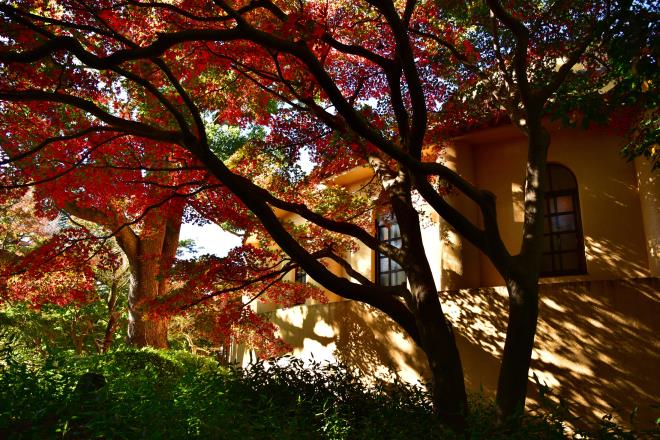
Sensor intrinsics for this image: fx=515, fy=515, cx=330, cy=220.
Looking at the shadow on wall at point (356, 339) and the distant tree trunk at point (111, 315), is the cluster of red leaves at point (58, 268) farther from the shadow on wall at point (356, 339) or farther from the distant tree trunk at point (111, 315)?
the distant tree trunk at point (111, 315)

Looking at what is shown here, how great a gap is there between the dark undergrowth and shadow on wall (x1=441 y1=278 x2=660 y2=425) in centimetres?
144

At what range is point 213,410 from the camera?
17.7 feet

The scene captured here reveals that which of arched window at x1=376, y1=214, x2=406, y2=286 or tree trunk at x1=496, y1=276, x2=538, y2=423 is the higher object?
arched window at x1=376, y1=214, x2=406, y2=286

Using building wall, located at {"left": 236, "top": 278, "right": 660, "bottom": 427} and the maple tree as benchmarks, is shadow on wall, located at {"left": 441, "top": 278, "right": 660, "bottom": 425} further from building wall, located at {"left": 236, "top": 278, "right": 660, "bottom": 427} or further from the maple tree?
the maple tree

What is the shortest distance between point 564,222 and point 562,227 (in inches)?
4.2

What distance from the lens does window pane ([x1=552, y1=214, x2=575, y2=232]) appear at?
32.5 ft

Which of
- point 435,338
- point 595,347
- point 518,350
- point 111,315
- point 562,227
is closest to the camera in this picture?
point 518,350

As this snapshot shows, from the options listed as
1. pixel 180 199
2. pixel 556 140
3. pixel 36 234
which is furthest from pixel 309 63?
pixel 36 234

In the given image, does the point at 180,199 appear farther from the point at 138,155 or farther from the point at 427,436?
the point at 427,436

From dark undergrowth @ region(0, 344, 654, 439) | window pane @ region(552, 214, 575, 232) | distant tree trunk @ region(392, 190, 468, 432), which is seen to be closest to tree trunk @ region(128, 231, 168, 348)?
dark undergrowth @ region(0, 344, 654, 439)

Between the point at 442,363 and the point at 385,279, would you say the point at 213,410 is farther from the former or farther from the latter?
the point at 385,279

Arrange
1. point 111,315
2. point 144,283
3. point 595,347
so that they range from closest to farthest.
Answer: point 595,347, point 144,283, point 111,315

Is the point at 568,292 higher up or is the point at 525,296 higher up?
the point at 568,292

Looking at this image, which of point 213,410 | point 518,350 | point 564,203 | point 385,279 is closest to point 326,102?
point 385,279
